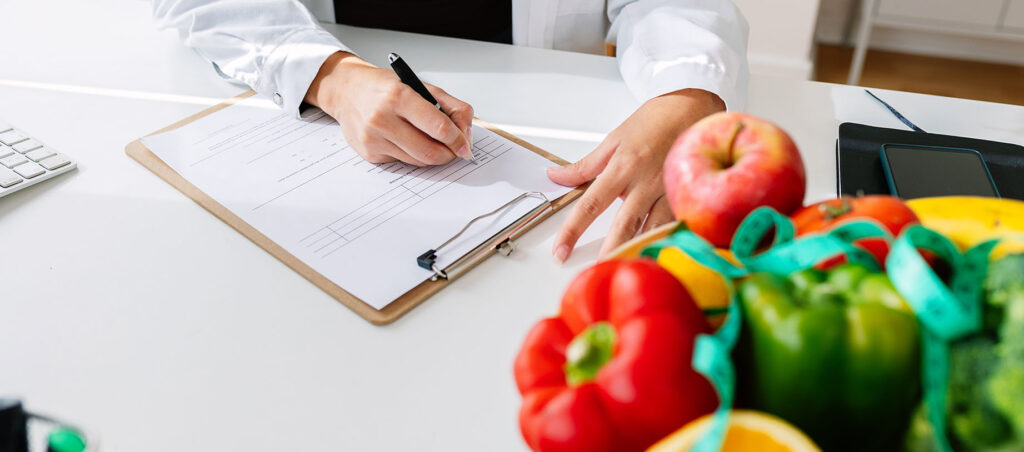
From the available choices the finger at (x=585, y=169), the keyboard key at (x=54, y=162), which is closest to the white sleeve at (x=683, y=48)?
the finger at (x=585, y=169)

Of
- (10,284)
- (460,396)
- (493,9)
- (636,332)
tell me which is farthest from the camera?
(493,9)

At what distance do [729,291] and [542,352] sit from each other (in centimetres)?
9

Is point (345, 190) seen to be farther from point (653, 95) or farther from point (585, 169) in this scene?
point (653, 95)

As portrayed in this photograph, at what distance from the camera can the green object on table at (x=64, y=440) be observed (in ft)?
1.19

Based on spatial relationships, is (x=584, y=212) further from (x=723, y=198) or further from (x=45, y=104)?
(x=45, y=104)

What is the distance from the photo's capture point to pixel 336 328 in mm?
607

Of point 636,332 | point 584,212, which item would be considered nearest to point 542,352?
point 636,332

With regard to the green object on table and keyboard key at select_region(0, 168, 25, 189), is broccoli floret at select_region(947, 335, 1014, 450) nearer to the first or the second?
the green object on table

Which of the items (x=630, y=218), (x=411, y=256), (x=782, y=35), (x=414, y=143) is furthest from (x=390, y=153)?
(x=782, y=35)

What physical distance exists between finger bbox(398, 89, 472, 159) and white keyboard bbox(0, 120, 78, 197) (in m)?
0.37

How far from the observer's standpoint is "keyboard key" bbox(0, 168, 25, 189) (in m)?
0.75

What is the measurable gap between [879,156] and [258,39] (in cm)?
77

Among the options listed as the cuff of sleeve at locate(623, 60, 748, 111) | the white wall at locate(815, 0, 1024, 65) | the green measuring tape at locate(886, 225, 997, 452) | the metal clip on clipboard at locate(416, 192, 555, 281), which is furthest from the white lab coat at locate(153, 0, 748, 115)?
the white wall at locate(815, 0, 1024, 65)

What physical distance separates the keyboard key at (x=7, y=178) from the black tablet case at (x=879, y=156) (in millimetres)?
851
